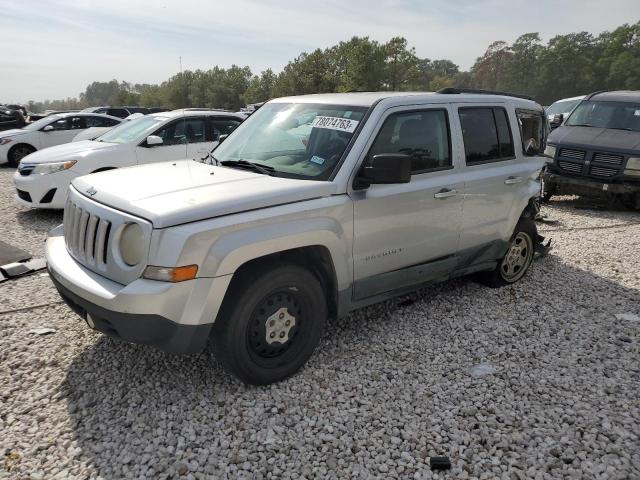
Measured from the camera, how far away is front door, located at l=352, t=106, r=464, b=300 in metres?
3.64

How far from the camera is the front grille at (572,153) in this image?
30.9 feet

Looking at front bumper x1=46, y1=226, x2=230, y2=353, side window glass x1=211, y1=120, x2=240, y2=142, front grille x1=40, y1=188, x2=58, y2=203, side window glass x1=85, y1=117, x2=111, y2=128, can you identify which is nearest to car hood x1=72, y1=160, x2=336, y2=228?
front bumper x1=46, y1=226, x2=230, y2=353

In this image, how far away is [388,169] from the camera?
331 cm

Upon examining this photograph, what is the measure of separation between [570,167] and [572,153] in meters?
0.27

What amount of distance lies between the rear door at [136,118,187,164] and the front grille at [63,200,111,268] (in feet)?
14.9

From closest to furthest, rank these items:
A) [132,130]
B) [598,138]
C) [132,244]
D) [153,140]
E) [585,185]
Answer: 1. [132,244]
2. [153,140]
3. [132,130]
4. [585,185]
5. [598,138]

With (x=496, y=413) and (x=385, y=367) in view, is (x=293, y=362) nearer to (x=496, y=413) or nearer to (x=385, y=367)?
(x=385, y=367)

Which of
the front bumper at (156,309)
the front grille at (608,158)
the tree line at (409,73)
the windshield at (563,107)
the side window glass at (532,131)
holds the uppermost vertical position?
the tree line at (409,73)

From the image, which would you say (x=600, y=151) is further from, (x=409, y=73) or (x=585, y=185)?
(x=409, y=73)

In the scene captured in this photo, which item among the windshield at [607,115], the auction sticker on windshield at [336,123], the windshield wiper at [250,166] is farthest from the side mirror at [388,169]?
the windshield at [607,115]

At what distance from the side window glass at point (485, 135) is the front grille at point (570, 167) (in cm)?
556

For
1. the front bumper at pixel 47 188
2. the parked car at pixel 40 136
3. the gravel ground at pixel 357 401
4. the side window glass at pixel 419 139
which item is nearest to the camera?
the gravel ground at pixel 357 401

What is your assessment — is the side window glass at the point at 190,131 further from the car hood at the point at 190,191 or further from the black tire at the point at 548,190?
the black tire at the point at 548,190

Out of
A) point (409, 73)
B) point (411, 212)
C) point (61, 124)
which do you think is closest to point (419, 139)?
point (411, 212)
